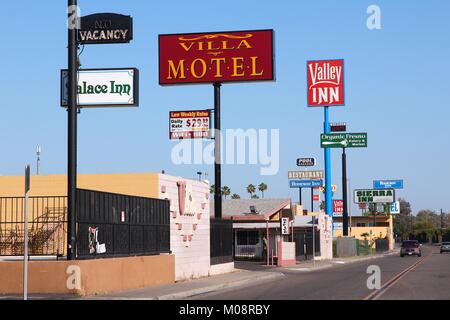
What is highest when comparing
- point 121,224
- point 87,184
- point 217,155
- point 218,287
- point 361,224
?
point 217,155

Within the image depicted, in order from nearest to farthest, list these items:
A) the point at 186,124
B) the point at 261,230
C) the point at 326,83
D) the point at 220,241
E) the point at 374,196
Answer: the point at 220,241 < the point at 186,124 < the point at 261,230 < the point at 326,83 < the point at 374,196

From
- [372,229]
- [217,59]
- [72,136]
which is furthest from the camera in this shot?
[372,229]

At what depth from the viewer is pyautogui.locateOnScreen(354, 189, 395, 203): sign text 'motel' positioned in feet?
411

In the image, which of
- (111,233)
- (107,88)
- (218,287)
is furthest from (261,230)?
(111,233)

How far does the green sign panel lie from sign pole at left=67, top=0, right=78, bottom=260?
54158mm

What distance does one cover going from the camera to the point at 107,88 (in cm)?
2855

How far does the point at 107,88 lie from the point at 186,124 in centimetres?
1329

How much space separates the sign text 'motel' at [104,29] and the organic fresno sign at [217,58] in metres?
16.6

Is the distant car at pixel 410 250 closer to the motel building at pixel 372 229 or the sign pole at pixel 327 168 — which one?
the sign pole at pixel 327 168

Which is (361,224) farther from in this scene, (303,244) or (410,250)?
(303,244)

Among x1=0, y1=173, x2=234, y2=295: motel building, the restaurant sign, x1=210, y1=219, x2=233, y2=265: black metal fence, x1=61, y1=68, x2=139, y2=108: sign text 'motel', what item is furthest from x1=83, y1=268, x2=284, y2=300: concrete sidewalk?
the restaurant sign

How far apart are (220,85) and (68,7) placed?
62.0 ft

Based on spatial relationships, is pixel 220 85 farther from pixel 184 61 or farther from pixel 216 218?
pixel 216 218
